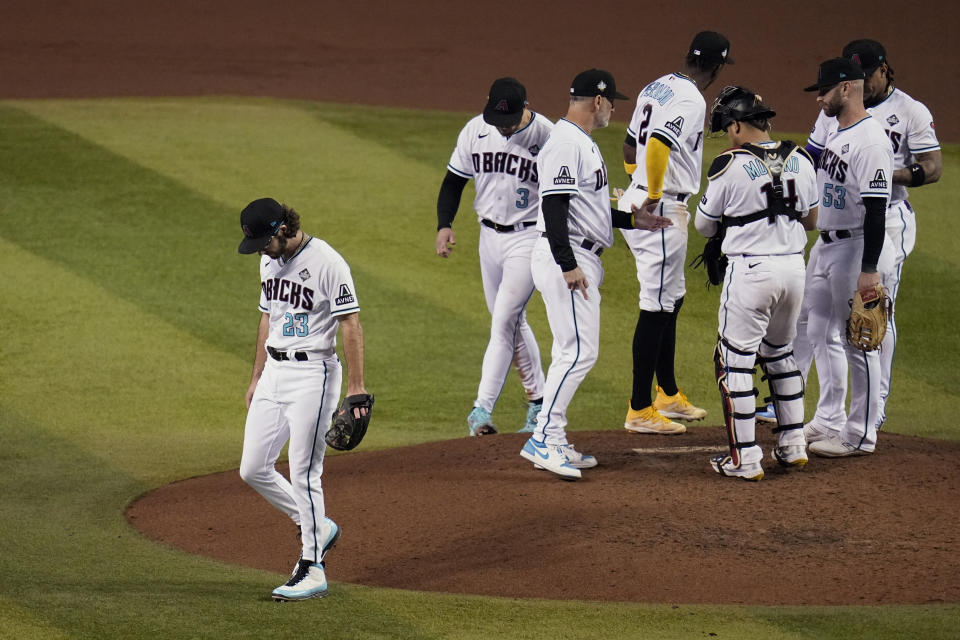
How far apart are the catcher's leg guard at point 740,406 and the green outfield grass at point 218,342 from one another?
56.4 inches

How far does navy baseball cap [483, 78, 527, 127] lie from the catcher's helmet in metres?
1.15

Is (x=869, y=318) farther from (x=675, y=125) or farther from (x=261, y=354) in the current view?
(x=261, y=354)

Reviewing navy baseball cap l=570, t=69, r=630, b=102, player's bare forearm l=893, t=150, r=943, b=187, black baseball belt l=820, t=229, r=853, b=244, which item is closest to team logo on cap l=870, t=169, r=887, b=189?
black baseball belt l=820, t=229, r=853, b=244

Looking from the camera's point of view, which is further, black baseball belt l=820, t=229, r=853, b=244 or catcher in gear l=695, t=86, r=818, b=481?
black baseball belt l=820, t=229, r=853, b=244

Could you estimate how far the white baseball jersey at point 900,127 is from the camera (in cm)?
654

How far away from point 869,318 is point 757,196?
0.88 metres

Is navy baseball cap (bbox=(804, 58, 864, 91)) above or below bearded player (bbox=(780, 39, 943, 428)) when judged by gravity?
above

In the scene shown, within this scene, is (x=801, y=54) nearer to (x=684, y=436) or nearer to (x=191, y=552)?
(x=684, y=436)

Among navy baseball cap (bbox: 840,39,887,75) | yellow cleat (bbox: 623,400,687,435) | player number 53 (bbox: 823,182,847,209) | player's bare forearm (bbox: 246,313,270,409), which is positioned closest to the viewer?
player's bare forearm (bbox: 246,313,270,409)

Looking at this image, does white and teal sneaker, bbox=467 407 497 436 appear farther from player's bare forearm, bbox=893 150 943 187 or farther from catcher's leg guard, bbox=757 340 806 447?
player's bare forearm, bbox=893 150 943 187

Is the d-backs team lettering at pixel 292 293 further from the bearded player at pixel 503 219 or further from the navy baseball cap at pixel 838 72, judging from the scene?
the navy baseball cap at pixel 838 72

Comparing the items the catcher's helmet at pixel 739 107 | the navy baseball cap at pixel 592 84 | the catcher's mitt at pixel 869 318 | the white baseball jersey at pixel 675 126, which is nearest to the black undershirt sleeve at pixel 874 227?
the catcher's mitt at pixel 869 318

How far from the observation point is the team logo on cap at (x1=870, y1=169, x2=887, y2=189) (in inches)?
234

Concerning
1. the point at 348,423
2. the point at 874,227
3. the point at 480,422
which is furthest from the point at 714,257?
the point at 348,423
